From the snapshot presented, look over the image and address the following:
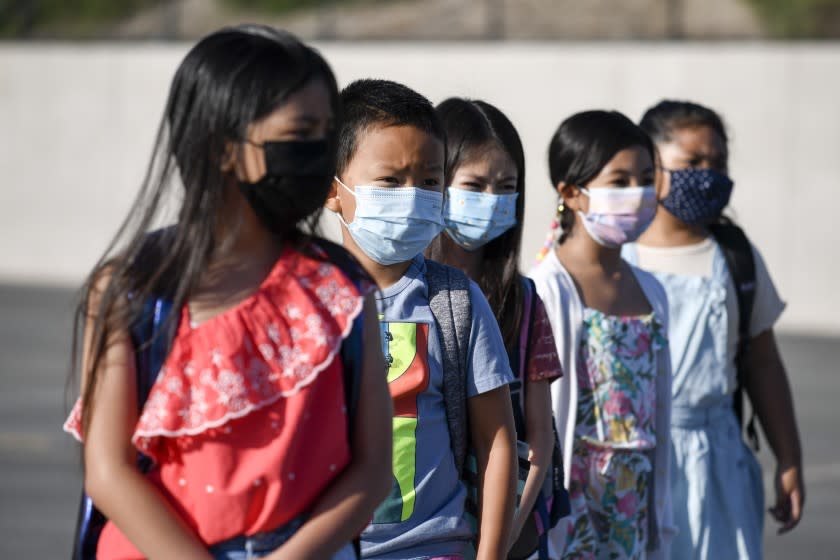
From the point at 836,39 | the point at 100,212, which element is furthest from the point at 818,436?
the point at 100,212

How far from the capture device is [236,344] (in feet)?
7.34

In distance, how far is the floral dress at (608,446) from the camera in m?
4.13

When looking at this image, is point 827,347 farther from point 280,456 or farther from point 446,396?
point 280,456

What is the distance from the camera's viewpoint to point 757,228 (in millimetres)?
17594

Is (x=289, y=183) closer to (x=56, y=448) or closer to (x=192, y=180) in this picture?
(x=192, y=180)

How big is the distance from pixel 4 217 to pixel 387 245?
21092 mm

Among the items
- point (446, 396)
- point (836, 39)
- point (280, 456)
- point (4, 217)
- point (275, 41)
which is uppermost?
point (275, 41)

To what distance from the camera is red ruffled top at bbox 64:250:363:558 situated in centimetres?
222

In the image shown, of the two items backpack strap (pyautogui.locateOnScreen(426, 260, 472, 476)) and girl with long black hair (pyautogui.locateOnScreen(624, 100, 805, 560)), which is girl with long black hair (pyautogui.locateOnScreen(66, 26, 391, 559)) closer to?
backpack strap (pyautogui.locateOnScreen(426, 260, 472, 476))

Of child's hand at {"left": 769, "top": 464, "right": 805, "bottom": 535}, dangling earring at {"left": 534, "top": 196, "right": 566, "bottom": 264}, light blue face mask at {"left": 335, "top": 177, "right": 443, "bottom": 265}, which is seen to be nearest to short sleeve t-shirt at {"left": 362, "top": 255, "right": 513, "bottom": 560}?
light blue face mask at {"left": 335, "top": 177, "right": 443, "bottom": 265}

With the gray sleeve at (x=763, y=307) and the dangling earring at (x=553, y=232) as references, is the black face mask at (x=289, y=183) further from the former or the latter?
the gray sleeve at (x=763, y=307)

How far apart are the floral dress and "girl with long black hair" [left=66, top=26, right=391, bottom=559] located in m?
1.85

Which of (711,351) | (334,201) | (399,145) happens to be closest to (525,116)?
(711,351)

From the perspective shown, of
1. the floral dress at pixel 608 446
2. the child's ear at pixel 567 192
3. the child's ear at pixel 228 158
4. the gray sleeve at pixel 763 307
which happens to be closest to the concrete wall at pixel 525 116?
the gray sleeve at pixel 763 307
